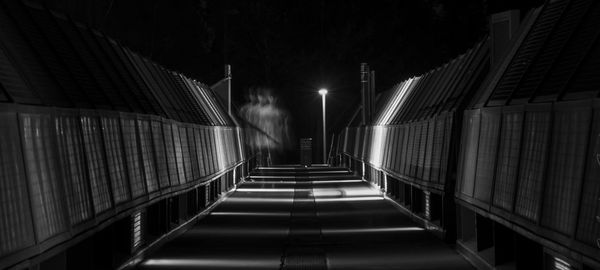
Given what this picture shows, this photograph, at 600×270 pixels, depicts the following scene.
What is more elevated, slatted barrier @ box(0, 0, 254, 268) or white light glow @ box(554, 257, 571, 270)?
slatted barrier @ box(0, 0, 254, 268)

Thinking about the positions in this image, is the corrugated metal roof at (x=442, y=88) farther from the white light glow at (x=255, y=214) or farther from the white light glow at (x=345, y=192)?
the white light glow at (x=255, y=214)

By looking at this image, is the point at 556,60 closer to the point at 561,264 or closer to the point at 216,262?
the point at 561,264

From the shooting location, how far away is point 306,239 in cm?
2012

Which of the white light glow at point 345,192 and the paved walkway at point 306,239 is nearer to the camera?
the paved walkway at point 306,239

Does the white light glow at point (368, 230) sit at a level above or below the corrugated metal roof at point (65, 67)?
below

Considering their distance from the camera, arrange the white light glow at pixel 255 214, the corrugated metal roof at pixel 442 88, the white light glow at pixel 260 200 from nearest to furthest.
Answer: the corrugated metal roof at pixel 442 88 < the white light glow at pixel 255 214 < the white light glow at pixel 260 200

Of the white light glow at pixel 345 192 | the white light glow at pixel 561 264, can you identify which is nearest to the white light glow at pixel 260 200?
the white light glow at pixel 345 192

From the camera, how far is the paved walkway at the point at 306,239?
1611 centimetres

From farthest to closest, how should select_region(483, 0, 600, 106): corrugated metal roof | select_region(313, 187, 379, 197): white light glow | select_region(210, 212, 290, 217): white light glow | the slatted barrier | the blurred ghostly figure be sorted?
1. the blurred ghostly figure
2. select_region(313, 187, 379, 197): white light glow
3. select_region(210, 212, 290, 217): white light glow
4. select_region(483, 0, 600, 106): corrugated metal roof
5. the slatted barrier

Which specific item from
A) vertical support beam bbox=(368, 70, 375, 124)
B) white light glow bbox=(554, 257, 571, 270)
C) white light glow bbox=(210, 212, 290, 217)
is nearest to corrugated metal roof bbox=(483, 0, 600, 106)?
white light glow bbox=(554, 257, 571, 270)

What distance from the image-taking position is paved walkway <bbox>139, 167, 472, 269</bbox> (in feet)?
52.9

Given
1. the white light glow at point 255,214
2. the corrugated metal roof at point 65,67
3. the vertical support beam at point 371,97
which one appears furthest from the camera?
the vertical support beam at point 371,97

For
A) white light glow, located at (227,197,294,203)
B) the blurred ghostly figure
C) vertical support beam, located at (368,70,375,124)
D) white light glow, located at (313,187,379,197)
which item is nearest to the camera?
white light glow, located at (227,197,294,203)

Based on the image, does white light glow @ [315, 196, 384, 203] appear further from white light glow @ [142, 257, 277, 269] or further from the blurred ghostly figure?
the blurred ghostly figure
